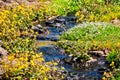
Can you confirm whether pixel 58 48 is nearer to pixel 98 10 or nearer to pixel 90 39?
pixel 90 39

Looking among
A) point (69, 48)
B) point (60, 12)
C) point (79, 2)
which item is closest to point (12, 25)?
point (69, 48)

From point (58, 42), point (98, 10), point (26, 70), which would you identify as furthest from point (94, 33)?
point (26, 70)

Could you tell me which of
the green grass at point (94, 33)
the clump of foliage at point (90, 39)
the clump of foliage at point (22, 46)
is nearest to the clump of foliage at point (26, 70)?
the clump of foliage at point (22, 46)

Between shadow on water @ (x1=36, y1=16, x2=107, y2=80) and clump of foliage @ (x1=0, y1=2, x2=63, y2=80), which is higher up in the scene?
clump of foliage @ (x1=0, y1=2, x2=63, y2=80)

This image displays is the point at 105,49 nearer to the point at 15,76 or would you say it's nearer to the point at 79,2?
the point at 15,76

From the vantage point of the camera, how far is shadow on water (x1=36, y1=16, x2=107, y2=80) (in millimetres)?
17844

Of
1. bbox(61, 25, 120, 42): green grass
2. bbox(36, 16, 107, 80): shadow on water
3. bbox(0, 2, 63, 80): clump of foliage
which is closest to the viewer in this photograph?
bbox(0, 2, 63, 80): clump of foliage

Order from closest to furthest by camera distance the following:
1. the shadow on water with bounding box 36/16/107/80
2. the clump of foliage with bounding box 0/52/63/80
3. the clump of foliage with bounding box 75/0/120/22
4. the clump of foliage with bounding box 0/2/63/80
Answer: the clump of foliage with bounding box 0/52/63/80
the clump of foliage with bounding box 0/2/63/80
the shadow on water with bounding box 36/16/107/80
the clump of foliage with bounding box 75/0/120/22

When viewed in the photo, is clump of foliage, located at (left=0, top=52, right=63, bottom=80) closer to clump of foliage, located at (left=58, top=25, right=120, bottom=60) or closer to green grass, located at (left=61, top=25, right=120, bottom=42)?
clump of foliage, located at (left=58, top=25, right=120, bottom=60)

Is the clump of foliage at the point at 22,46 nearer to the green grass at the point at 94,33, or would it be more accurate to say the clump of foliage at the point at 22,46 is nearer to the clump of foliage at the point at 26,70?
the clump of foliage at the point at 26,70

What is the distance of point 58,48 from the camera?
→ 21.2 metres

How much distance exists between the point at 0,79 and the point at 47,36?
749 cm

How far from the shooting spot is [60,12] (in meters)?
29.9

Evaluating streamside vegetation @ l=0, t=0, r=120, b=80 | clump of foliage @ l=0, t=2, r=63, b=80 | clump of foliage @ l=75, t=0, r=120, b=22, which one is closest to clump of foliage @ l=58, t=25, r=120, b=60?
streamside vegetation @ l=0, t=0, r=120, b=80
